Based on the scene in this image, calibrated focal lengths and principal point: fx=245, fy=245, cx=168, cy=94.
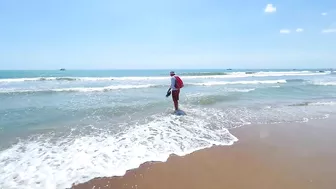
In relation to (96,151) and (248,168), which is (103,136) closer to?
(96,151)

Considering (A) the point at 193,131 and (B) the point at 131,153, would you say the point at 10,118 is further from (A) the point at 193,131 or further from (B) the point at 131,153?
(A) the point at 193,131

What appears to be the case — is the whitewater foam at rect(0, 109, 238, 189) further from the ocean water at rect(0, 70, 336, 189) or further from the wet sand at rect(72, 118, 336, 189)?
the wet sand at rect(72, 118, 336, 189)

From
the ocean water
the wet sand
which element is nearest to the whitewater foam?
Answer: the ocean water

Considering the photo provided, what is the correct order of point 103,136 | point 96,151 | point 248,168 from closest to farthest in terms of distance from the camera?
point 248,168 → point 96,151 → point 103,136

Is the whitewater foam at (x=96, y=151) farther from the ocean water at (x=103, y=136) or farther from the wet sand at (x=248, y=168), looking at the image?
the wet sand at (x=248, y=168)

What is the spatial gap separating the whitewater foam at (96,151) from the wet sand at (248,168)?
0.35 meters

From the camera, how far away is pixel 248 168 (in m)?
4.36

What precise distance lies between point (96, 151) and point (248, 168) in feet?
10.2

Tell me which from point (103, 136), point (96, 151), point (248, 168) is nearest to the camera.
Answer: point (248, 168)

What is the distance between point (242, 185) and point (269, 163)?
43.8 inches

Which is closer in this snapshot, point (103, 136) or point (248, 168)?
point (248, 168)

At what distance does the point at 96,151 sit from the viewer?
17.4ft

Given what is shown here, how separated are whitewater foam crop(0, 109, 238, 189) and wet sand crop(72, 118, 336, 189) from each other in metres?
0.35

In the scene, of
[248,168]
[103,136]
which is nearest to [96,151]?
[103,136]
